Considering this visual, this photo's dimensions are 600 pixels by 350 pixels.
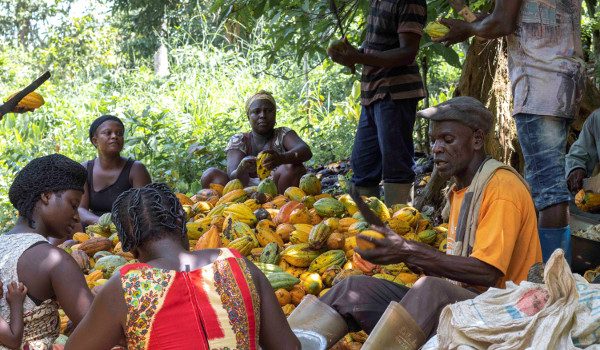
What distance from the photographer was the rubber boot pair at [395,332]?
2.34 metres

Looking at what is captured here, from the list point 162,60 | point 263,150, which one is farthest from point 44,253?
point 162,60

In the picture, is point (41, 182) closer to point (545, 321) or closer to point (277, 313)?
point (277, 313)

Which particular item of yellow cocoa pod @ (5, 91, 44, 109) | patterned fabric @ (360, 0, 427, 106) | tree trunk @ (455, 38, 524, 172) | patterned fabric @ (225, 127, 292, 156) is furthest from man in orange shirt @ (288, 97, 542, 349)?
patterned fabric @ (225, 127, 292, 156)

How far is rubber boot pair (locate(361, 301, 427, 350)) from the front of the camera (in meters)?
2.34

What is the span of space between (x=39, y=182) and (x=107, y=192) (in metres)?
3.10

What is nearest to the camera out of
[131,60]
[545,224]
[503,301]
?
[503,301]

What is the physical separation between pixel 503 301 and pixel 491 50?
359 cm

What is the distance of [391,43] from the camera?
486 cm

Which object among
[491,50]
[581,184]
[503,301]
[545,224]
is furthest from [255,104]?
[503,301]

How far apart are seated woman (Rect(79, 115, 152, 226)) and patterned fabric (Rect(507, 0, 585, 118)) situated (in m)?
3.55

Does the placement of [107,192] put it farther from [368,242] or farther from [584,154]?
→ [584,154]

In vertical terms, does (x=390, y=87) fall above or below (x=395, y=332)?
above

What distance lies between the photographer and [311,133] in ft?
31.2

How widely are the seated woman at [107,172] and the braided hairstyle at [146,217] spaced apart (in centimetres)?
353
